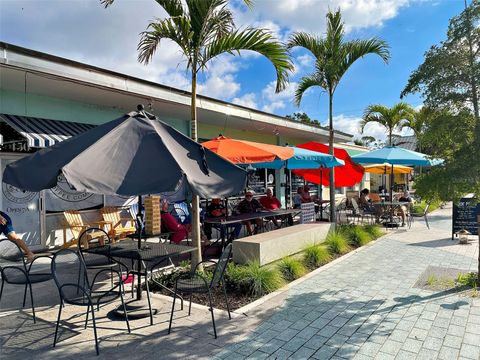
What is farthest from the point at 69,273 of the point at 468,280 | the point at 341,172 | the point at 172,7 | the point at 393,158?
the point at 341,172

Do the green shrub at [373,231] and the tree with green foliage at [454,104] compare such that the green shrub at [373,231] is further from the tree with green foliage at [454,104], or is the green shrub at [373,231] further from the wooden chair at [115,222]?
the wooden chair at [115,222]

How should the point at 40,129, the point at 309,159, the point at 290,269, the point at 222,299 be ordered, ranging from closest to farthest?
the point at 222,299
the point at 290,269
the point at 40,129
the point at 309,159

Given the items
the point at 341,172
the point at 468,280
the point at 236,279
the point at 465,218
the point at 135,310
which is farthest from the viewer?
the point at 341,172

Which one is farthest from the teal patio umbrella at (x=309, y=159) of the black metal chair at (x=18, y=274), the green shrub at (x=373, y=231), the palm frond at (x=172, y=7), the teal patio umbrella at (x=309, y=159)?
the black metal chair at (x=18, y=274)

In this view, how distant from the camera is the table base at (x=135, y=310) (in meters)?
4.21

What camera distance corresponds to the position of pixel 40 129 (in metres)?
7.64

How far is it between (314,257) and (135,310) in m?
3.64

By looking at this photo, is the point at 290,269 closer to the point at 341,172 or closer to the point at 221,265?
the point at 221,265

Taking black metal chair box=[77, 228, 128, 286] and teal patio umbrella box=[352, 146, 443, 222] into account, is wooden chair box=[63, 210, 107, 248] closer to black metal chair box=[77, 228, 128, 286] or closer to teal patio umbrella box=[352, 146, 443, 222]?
black metal chair box=[77, 228, 128, 286]

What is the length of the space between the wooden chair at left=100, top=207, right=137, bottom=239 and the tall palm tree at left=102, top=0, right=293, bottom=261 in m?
4.25

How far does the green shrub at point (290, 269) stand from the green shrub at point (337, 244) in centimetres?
170

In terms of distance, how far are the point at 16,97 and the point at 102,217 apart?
340cm

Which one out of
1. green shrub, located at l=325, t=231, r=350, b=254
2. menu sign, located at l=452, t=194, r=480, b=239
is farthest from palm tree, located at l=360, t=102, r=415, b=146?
green shrub, located at l=325, t=231, r=350, b=254

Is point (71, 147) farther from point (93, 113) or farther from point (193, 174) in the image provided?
point (93, 113)
